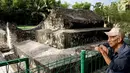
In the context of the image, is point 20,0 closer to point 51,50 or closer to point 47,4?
point 47,4

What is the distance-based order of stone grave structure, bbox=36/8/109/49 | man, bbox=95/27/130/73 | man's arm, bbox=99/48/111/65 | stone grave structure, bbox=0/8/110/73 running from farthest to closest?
1. stone grave structure, bbox=36/8/109/49
2. stone grave structure, bbox=0/8/110/73
3. man's arm, bbox=99/48/111/65
4. man, bbox=95/27/130/73

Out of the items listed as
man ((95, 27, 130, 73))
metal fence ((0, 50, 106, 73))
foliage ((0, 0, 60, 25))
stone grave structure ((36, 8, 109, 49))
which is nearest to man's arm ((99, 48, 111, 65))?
man ((95, 27, 130, 73))

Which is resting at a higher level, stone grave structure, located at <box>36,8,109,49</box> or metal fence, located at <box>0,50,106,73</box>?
stone grave structure, located at <box>36,8,109,49</box>

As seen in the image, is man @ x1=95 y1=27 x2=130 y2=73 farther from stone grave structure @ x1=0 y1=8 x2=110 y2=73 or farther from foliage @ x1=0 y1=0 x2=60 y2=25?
foliage @ x1=0 y1=0 x2=60 y2=25

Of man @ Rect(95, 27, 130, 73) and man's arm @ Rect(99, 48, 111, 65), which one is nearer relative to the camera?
man @ Rect(95, 27, 130, 73)

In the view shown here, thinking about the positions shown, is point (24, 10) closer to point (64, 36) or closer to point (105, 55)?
point (64, 36)

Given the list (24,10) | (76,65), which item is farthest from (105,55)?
(24,10)

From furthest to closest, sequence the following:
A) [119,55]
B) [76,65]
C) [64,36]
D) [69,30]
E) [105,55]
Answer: [69,30], [64,36], [76,65], [105,55], [119,55]

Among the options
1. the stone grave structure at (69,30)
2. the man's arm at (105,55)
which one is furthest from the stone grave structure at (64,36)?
the man's arm at (105,55)

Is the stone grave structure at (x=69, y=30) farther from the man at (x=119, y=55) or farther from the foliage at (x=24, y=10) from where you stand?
the foliage at (x=24, y=10)

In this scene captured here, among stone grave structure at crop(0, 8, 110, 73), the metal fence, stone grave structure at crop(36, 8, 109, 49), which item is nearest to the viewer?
the metal fence

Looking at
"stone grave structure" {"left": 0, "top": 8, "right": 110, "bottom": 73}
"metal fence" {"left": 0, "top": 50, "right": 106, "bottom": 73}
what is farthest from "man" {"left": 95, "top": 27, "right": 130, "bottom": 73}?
"stone grave structure" {"left": 0, "top": 8, "right": 110, "bottom": 73}

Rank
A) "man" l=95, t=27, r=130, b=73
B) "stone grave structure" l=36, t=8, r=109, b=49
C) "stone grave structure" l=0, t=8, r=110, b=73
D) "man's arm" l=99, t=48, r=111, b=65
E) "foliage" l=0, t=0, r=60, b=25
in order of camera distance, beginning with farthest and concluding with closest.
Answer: "foliage" l=0, t=0, r=60, b=25 < "stone grave structure" l=36, t=8, r=109, b=49 < "stone grave structure" l=0, t=8, r=110, b=73 < "man's arm" l=99, t=48, r=111, b=65 < "man" l=95, t=27, r=130, b=73

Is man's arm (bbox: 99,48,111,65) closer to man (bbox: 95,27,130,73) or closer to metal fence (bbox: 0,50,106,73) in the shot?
man (bbox: 95,27,130,73)
